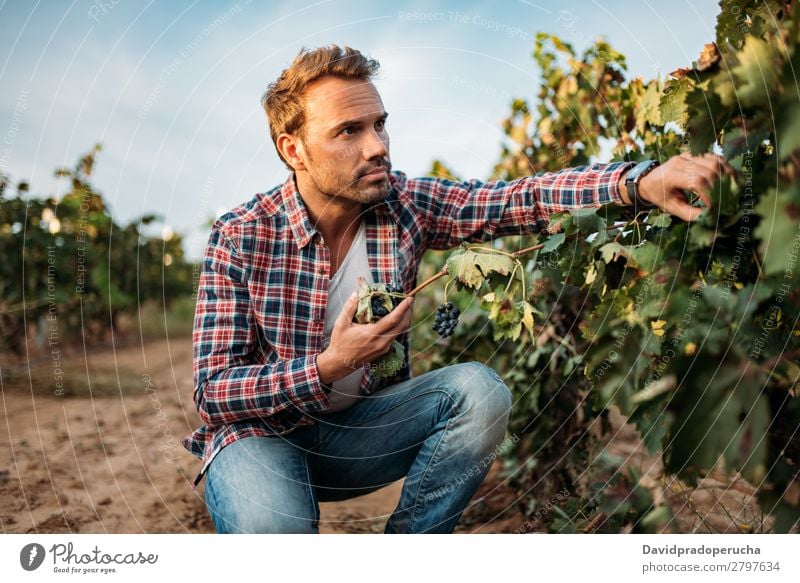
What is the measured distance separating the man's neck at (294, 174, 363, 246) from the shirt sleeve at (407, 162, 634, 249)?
0.20 meters

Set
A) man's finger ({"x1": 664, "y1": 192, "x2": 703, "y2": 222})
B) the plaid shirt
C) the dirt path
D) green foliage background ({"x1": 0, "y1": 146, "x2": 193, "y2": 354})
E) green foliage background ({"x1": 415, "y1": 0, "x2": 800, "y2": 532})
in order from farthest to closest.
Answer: green foliage background ({"x1": 0, "y1": 146, "x2": 193, "y2": 354}) < the dirt path < the plaid shirt < man's finger ({"x1": 664, "y1": 192, "x2": 703, "y2": 222}) < green foliage background ({"x1": 415, "y1": 0, "x2": 800, "y2": 532})

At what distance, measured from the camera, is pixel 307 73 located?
204 cm

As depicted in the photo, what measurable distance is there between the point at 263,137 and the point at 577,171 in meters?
1.04

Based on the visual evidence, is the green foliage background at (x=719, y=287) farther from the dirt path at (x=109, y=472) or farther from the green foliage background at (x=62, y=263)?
the green foliage background at (x=62, y=263)

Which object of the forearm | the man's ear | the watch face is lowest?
the forearm

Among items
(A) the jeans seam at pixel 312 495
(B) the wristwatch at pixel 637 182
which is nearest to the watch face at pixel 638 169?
(B) the wristwatch at pixel 637 182

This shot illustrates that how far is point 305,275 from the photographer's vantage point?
2.01 meters

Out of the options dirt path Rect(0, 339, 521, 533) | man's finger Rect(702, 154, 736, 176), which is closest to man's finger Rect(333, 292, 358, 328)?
man's finger Rect(702, 154, 736, 176)

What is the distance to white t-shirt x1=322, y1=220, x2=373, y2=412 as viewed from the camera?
6.61 ft

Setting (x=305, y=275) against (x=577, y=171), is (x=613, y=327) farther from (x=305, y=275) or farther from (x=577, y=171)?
(x=305, y=275)

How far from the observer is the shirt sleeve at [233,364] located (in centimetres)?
177

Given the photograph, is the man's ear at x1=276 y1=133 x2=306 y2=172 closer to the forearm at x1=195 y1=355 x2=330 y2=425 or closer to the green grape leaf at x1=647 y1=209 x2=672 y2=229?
the forearm at x1=195 y1=355 x2=330 y2=425

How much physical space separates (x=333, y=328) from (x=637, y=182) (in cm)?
83

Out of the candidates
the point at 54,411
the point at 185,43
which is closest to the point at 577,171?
the point at 185,43
